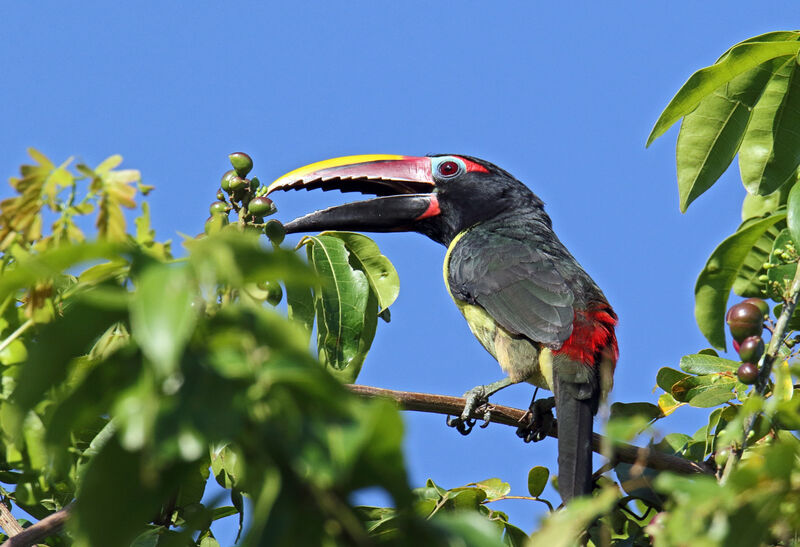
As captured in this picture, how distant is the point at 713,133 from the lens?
3.79m

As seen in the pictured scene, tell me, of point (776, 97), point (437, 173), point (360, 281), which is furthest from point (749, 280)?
point (437, 173)

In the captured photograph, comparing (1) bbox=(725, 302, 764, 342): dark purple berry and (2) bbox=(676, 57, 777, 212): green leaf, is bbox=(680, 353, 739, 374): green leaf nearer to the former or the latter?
(1) bbox=(725, 302, 764, 342): dark purple berry

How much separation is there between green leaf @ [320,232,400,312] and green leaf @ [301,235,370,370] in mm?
326

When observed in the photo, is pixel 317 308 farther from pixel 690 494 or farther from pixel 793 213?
pixel 690 494

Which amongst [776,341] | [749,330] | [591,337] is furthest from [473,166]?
[776,341]

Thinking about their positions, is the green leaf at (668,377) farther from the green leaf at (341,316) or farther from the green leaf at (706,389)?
the green leaf at (341,316)

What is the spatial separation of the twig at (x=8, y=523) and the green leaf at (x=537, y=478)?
178 centimetres

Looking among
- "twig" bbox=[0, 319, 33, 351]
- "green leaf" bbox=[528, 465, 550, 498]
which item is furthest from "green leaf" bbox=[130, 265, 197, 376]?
"green leaf" bbox=[528, 465, 550, 498]

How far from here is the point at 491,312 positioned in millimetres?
5188

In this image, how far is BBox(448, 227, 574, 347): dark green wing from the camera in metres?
4.87

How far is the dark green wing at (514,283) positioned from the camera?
4.87 metres

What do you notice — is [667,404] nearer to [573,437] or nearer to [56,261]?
[573,437]

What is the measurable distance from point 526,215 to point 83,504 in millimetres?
5201

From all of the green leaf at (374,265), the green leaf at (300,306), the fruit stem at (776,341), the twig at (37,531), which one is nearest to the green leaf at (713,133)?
the fruit stem at (776,341)
